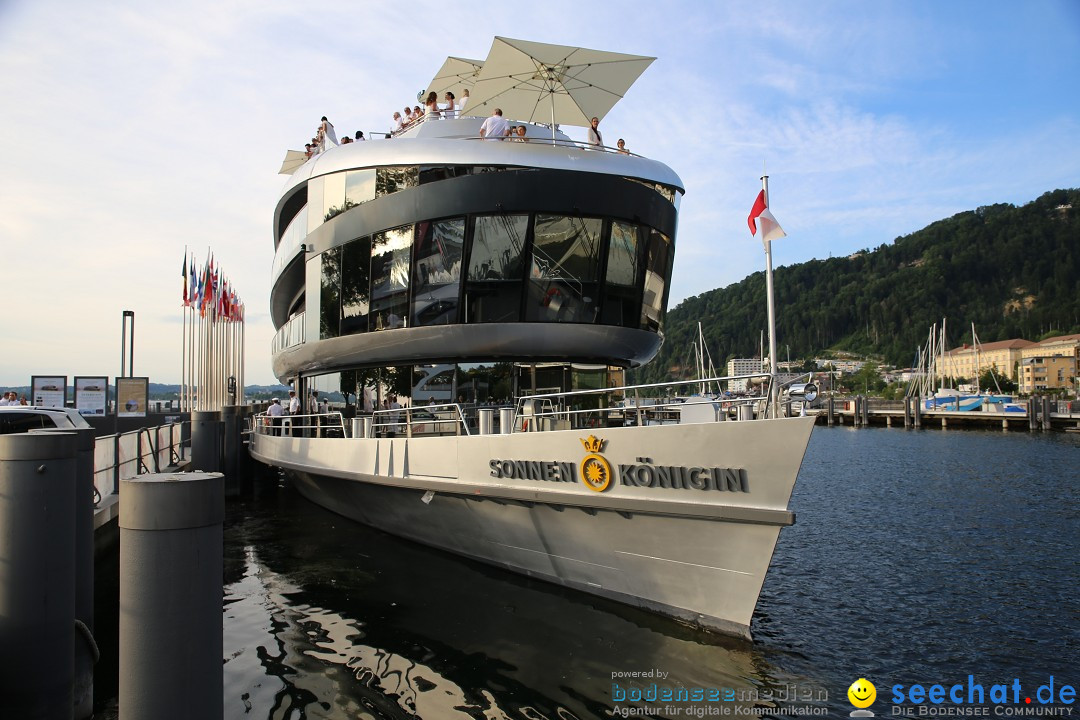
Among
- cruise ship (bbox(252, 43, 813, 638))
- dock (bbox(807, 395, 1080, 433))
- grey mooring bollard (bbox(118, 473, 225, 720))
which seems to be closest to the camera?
grey mooring bollard (bbox(118, 473, 225, 720))

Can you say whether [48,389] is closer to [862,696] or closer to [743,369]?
[743,369]

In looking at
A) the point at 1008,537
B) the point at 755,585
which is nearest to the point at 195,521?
the point at 755,585

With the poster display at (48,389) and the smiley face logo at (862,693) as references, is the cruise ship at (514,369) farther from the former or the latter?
the poster display at (48,389)

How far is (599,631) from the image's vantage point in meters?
8.08

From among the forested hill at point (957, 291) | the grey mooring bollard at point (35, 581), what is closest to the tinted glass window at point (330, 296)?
the grey mooring bollard at point (35, 581)

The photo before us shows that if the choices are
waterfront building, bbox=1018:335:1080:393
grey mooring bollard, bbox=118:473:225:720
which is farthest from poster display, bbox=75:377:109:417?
waterfront building, bbox=1018:335:1080:393

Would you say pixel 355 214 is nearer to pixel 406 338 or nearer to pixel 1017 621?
pixel 406 338

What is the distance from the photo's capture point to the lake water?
22.2 feet

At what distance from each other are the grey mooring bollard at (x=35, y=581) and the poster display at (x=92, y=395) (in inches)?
1017

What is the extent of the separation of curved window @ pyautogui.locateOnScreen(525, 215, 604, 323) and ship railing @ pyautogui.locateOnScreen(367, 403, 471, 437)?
2.23 metres

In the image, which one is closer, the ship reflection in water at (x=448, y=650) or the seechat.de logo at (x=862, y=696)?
the seechat.de logo at (x=862, y=696)

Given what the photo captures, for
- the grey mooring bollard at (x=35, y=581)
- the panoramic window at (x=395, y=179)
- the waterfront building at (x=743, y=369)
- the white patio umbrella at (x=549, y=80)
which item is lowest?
the grey mooring bollard at (x=35, y=581)

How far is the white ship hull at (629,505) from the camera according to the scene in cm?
729

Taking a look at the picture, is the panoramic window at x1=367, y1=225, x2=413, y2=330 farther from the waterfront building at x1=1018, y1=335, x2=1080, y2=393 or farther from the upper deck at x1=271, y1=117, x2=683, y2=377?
the waterfront building at x1=1018, y1=335, x2=1080, y2=393
